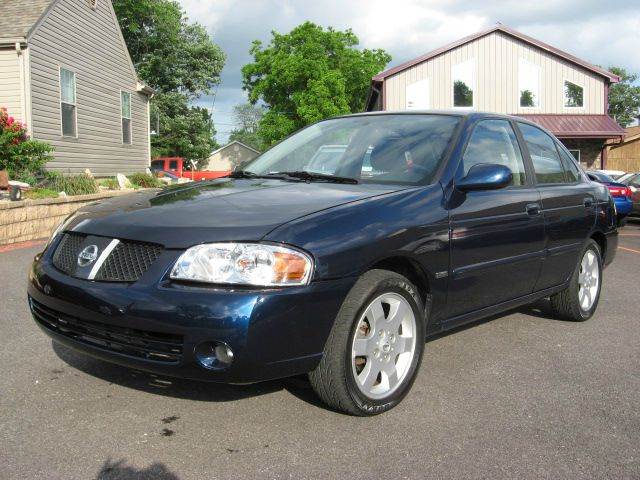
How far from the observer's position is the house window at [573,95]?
27781mm

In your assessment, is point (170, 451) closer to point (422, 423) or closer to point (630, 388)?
point (422, 423)

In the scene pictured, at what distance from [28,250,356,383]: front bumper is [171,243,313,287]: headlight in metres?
0.05

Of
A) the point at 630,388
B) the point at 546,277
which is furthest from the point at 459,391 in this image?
the point at 546,277

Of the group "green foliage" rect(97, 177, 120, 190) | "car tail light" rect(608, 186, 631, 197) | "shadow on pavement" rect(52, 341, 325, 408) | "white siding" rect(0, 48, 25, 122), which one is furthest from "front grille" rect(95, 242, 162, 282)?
"green foliage" rect(97, 177, 120, 190)

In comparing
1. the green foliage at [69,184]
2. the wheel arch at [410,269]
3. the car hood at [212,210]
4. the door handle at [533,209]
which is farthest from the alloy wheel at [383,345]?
the green foliage at [69,184]

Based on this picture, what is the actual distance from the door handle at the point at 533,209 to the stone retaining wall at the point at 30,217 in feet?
24.8

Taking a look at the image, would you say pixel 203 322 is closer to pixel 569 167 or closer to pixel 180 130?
pixel 569 167

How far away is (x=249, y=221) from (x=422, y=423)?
4.38ft

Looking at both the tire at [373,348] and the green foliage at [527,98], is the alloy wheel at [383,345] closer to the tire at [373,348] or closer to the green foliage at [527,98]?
the tire at [373,348]

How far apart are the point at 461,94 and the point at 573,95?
15.5ft

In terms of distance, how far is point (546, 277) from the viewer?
4.89 meters

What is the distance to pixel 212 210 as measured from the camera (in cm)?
336

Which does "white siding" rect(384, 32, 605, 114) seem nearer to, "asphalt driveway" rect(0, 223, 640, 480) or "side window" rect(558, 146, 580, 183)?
"side window" rect(558, 146, 580, 183)

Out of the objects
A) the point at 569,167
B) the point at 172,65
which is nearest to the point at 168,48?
the point at 172,65
